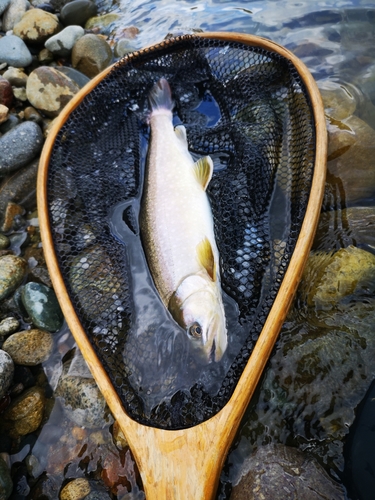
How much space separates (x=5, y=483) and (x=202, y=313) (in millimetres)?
1521

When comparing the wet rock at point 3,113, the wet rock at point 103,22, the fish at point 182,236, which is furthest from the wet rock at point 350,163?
the wet rock at point 103,22

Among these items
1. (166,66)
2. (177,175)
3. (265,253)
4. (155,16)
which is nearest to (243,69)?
(166,66)

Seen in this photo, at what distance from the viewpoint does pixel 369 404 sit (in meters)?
2.08

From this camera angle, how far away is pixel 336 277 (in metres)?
2.61

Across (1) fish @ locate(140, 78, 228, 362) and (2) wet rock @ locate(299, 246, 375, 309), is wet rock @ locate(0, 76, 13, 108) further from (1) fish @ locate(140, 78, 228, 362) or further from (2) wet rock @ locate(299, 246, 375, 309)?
(2) wet rock @ locate(299, 246, 375, 309)

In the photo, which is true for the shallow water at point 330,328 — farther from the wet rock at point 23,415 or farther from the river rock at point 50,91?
the river rock at point 50,91

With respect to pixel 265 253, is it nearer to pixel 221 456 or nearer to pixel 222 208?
pixel 222 208

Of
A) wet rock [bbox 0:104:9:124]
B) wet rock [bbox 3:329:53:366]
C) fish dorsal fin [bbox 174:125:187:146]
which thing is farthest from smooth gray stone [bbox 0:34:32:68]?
wet rock [bbox 3:329:53:366]

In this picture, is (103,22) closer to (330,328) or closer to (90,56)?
(90,56)

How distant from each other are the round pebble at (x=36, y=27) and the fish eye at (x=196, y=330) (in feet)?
17.4

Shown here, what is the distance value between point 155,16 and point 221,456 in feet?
20.3

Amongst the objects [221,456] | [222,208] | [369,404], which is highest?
[222,208]

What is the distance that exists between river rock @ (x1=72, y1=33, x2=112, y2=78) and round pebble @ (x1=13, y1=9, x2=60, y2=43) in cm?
82

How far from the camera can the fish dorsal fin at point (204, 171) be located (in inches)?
111
